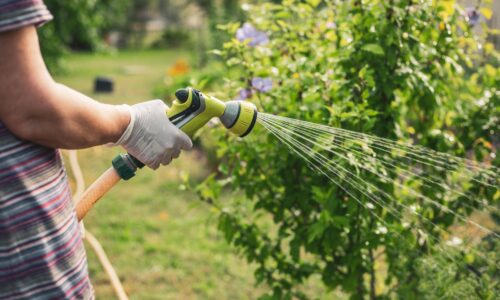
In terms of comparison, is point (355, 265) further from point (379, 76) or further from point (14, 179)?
point (14, 179)

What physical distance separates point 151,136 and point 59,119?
12.6 inches

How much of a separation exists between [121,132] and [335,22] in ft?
3.61

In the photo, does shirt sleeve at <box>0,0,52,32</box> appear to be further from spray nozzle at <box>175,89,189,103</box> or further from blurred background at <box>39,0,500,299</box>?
blurred background at <box>39,0,500,299</box>

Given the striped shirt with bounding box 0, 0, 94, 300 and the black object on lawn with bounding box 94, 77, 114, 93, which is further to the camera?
the black object on lawn with bounding box 94, 77, 114, 93

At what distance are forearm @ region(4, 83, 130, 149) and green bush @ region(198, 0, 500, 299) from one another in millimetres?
916

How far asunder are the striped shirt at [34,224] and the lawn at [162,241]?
3.90 ft

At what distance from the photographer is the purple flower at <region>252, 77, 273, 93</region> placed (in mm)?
2387

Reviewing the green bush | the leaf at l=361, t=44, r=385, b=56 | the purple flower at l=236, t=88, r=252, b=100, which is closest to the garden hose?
the green bush

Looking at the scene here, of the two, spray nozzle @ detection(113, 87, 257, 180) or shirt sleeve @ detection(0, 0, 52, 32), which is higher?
shirt sleeve @ detection(0, 0, 52, 32)

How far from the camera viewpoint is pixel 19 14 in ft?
4.25

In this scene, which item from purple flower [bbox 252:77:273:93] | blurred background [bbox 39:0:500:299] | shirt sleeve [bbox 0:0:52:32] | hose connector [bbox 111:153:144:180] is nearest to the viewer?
shirt sleeve [bbox 0:0:52:32]

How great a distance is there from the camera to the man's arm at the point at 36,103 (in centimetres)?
131

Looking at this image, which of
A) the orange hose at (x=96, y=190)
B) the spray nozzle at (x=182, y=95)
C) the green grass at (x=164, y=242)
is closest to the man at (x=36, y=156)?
the spray nozzle at (x=182, y=95)

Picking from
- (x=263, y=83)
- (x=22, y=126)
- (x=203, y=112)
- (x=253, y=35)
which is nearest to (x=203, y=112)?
(x=203, y=112)
